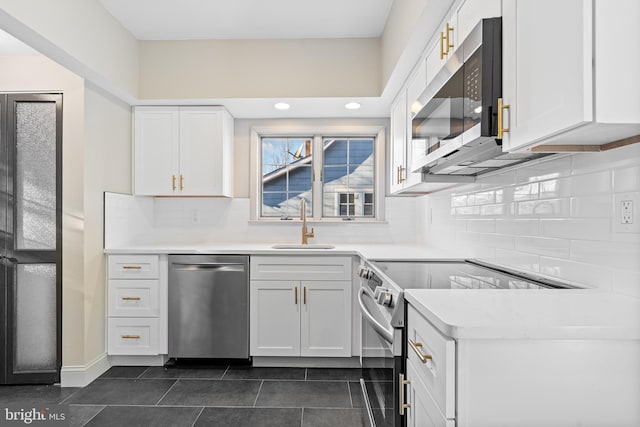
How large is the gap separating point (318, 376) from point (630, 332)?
2240 mm

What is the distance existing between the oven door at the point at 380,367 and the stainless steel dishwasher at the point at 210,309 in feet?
3.85

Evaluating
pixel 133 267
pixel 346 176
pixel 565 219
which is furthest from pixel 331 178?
pixel 565 219

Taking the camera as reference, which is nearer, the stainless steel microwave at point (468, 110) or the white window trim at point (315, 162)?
the stainless steel microwave at point (468, 110)

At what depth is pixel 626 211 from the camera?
3.86 ft

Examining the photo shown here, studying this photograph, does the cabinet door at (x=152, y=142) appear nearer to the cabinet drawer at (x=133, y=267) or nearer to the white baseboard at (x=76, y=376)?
the cabinet drawer at (x=133, y=267)

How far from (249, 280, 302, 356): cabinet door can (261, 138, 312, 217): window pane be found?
1.01 m

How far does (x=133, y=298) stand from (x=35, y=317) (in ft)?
2.03

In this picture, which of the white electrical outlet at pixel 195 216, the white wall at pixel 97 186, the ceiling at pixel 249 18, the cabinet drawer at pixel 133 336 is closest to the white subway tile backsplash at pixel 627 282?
the ceiling at pixel 249 18

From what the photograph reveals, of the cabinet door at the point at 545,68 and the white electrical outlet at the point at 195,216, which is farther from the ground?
the cabinet door at the point at 545,68

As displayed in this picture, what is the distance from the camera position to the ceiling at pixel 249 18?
2635 millimetres

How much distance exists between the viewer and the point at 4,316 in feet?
8.73

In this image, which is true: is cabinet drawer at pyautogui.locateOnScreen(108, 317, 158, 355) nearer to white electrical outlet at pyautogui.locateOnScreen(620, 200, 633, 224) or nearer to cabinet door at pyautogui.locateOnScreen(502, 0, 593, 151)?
cabinet door at pyautogui.locateOnScreen(502, 0, 593, 151)

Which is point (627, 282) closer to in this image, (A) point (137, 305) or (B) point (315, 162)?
(B) point (315, 162)

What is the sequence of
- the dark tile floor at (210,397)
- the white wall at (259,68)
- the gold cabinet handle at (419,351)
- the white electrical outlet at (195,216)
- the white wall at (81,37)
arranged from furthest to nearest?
the white electrical outlet at (195,216) < the white wall at (259,68) < the dark tile floor at (210,397) < the white wall at (81,37) < the gold cabinet handle at (419,351)
